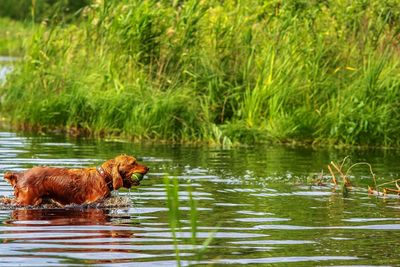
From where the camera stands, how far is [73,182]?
37.7ft

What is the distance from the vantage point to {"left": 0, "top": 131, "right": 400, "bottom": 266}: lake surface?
8859 millimetres

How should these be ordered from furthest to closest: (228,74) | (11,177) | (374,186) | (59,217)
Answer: (228,74) < (374,186) < (11,177) < (59,217)

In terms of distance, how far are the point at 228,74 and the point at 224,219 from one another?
27.7 ft

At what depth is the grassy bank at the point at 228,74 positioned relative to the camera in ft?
59.9

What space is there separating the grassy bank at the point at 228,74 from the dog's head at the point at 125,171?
681 cm

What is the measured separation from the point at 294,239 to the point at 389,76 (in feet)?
29.2

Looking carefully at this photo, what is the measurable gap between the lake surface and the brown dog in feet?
0.55

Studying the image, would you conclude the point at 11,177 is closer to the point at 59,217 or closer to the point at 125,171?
the point at 59,217

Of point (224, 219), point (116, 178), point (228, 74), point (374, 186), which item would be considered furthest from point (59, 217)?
point (228, 74)

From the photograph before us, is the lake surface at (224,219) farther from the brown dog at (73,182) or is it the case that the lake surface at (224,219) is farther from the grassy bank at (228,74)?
the grassy bank at (228,74)

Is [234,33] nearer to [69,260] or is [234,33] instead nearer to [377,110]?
[377,110]

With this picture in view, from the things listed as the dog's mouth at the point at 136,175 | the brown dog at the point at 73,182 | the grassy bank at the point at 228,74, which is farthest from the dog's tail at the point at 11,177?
the grassy bank at the point at 228,74

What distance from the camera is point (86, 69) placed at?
1995 cm

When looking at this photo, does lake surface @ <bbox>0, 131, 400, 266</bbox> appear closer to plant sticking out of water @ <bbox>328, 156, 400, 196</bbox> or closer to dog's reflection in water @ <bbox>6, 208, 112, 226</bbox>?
dog's reflection in water @ <bbox>6, 208, 112, 226</bbox>
